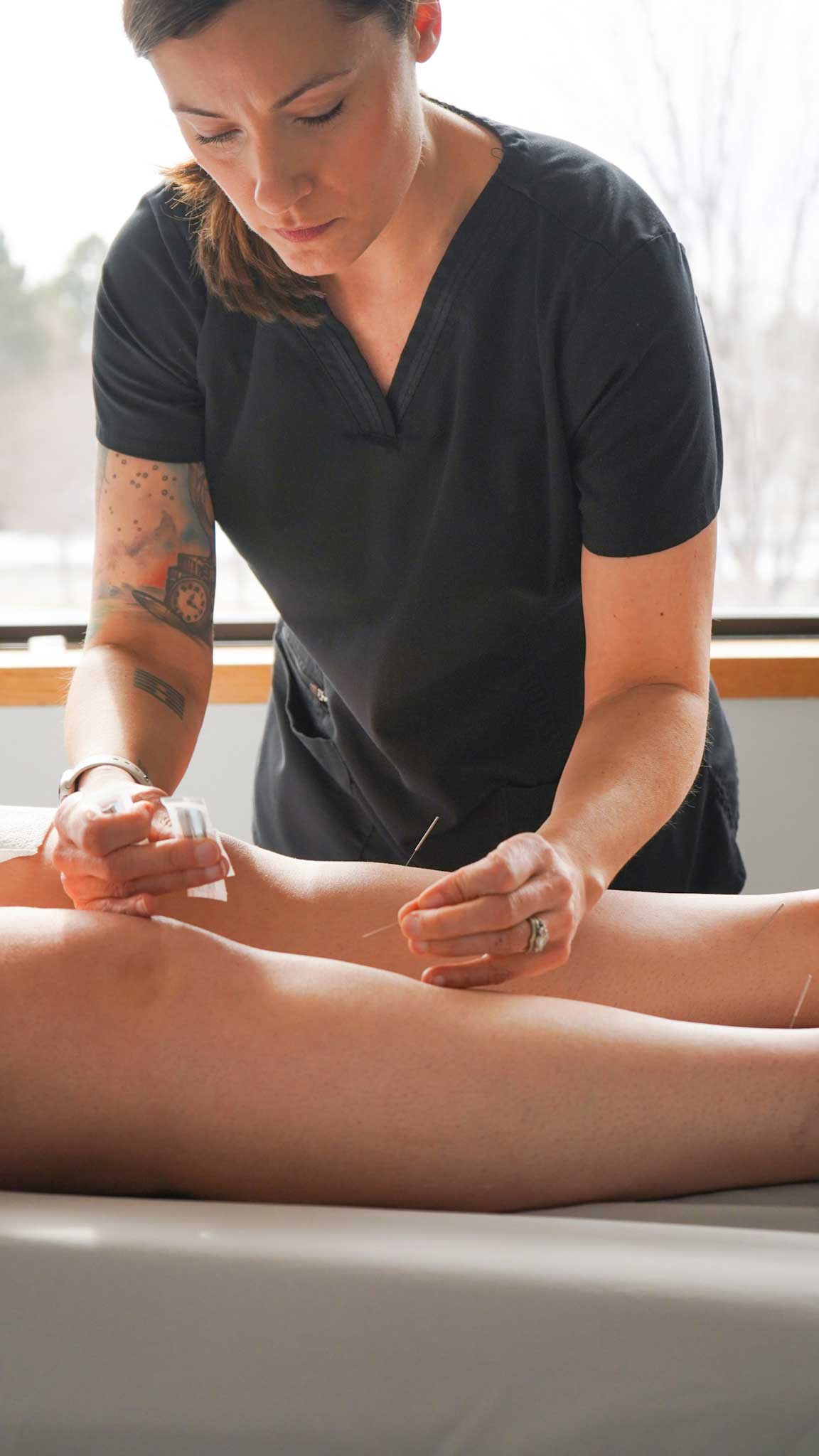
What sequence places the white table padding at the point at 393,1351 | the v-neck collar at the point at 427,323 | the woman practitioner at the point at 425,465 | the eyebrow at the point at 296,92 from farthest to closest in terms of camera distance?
the v-neck collar at the point at 427,323 < the woman practitioner at the point at 425,465 < the eyebrow at the point at 296,92 < the white table padding at the point at 393,1351

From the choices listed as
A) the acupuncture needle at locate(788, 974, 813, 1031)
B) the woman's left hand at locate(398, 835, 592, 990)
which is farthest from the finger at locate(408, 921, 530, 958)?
the acupuncture needle at locate(788, 974, 813, 1031)

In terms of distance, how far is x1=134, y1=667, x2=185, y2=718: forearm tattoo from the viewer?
3.70 feet

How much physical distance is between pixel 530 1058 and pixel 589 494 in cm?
50

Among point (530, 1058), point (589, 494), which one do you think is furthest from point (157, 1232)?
point (589, 494)

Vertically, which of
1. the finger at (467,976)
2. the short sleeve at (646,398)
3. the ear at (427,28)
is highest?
the ear at (427,28)

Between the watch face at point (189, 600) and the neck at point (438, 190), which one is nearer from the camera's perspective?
the neck at point (438, 190)

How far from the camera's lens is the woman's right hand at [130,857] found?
847 mm

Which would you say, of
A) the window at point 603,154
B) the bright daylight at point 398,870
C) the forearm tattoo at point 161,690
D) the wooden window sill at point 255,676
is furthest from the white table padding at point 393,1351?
the window at point 603,154

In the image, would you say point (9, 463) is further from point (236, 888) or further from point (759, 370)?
point (236, 888)

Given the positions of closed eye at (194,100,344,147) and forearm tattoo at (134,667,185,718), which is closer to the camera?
closed eye at (194,100,344,147)

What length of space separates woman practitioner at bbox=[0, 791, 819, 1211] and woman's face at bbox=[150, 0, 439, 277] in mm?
514

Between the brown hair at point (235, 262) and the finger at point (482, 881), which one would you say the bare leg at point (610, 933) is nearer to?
the finger at point (482, 881)

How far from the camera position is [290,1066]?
74 cm

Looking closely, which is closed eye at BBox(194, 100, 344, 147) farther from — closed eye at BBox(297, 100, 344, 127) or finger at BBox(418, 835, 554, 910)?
finger at BBox(418, 835, 554, 910)
